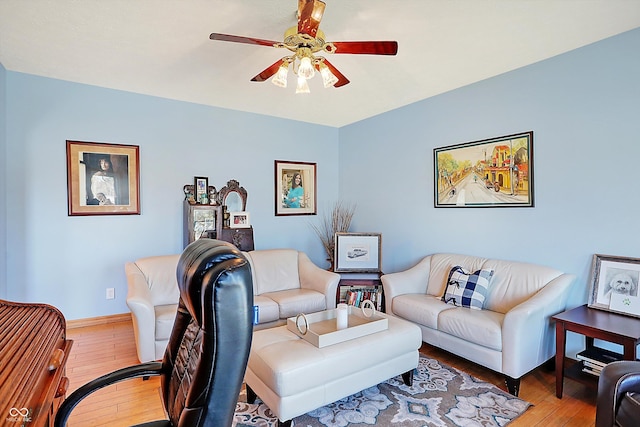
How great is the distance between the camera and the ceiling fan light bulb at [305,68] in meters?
2.24

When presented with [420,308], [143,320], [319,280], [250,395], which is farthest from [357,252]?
[143,320]

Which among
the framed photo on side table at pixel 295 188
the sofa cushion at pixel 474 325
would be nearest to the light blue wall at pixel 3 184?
the framed photo on side table at pixel 295 188

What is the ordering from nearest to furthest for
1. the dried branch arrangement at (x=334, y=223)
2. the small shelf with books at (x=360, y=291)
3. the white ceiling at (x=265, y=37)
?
the white ceiling at (x=265, y=37) → the small shelf with books at (x=360, y=291) → the dried branch arrangement at (x=334, y=223)

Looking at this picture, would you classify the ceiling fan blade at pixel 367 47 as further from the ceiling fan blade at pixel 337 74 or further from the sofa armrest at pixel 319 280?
the sofa armrest at pixel 319 280

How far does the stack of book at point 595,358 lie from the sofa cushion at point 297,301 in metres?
2.15

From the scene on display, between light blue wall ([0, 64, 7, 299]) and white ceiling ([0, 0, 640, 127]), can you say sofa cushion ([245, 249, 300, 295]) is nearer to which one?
white ceiling ([0, 0, 640, 127])

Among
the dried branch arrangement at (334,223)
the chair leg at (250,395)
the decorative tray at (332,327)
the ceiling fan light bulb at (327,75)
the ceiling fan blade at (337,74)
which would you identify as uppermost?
the ceiling fan blade at (337,74)

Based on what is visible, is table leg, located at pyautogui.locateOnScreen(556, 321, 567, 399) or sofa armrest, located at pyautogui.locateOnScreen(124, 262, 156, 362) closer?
table leg, located at pyautogui.locateOnScreen(556, 321, 567, 399)

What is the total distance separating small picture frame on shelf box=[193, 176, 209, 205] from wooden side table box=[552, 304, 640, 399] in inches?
144

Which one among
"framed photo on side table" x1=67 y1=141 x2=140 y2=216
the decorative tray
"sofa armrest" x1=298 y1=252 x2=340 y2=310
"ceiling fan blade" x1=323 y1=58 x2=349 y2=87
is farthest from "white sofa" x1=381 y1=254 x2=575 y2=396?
"framed photo on side table" x1=67 y1=141 x2=140 y2=216

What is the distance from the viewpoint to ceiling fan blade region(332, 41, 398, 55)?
1.98 meters

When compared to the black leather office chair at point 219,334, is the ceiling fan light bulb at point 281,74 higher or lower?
higher

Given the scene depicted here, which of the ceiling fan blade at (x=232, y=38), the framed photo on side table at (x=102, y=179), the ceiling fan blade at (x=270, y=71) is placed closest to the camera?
the ceiling fan blade at (x=232, y=38)

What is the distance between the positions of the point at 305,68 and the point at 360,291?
248cm
